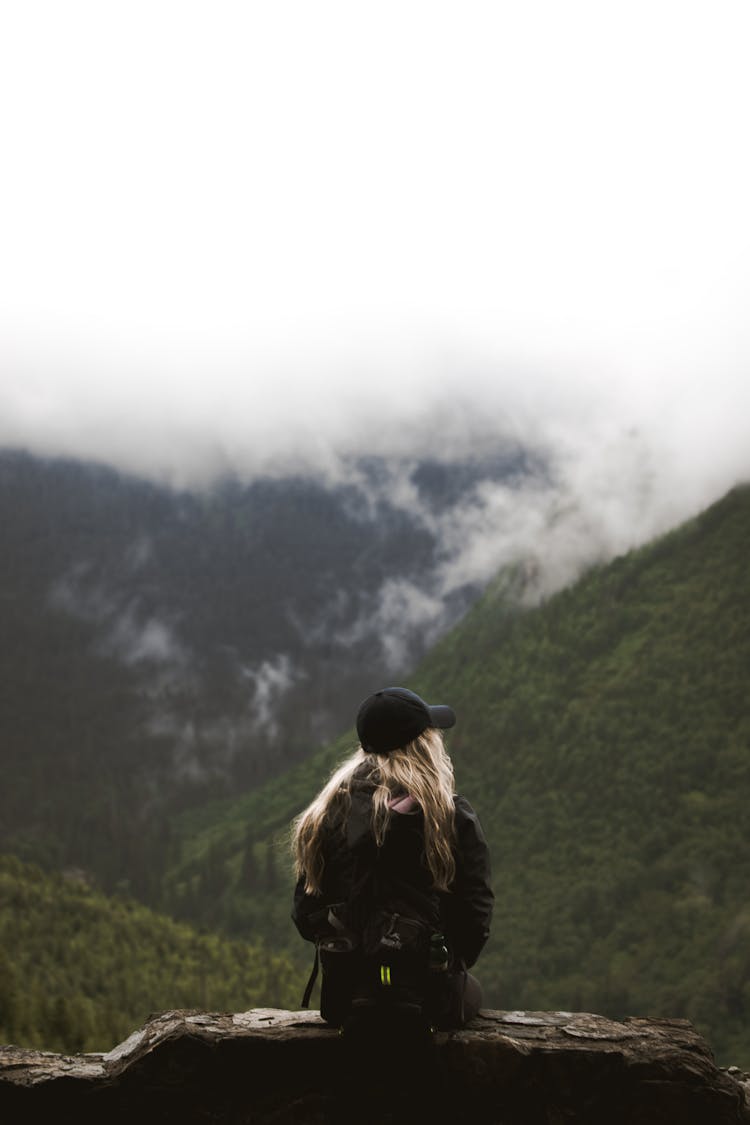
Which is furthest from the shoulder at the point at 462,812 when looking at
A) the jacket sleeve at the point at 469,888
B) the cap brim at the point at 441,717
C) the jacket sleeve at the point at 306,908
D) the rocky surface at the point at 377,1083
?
the rocky surface at the point at 377,1083

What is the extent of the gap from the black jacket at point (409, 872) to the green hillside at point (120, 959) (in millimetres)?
87987

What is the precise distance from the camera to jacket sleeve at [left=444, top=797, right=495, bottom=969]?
26.7 feet

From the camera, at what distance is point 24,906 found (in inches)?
5123

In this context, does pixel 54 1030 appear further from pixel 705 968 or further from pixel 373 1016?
pixel 705 968

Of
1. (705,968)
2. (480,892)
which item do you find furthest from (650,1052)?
(705,968)

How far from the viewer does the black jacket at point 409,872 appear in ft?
26.1

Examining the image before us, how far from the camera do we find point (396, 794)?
26.7 feet

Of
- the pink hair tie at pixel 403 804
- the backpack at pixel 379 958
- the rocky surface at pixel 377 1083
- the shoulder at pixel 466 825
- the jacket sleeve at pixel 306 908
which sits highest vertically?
the pink hair tie at pixel 403 804

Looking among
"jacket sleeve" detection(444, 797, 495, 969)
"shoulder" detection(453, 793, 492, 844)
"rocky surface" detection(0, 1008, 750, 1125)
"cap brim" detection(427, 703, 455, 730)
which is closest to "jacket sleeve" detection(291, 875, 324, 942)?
"rocky surface" detection(0, 1008, 750, 1125)

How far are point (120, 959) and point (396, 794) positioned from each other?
126957mm

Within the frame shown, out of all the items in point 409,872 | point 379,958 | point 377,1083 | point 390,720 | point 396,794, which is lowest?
point 377,1083

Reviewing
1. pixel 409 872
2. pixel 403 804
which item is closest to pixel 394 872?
pixel 409 872

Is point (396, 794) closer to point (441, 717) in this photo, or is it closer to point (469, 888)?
point (441, 717)

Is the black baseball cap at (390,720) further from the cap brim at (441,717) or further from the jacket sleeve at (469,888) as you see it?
the jacket sleeve at (469,888)
